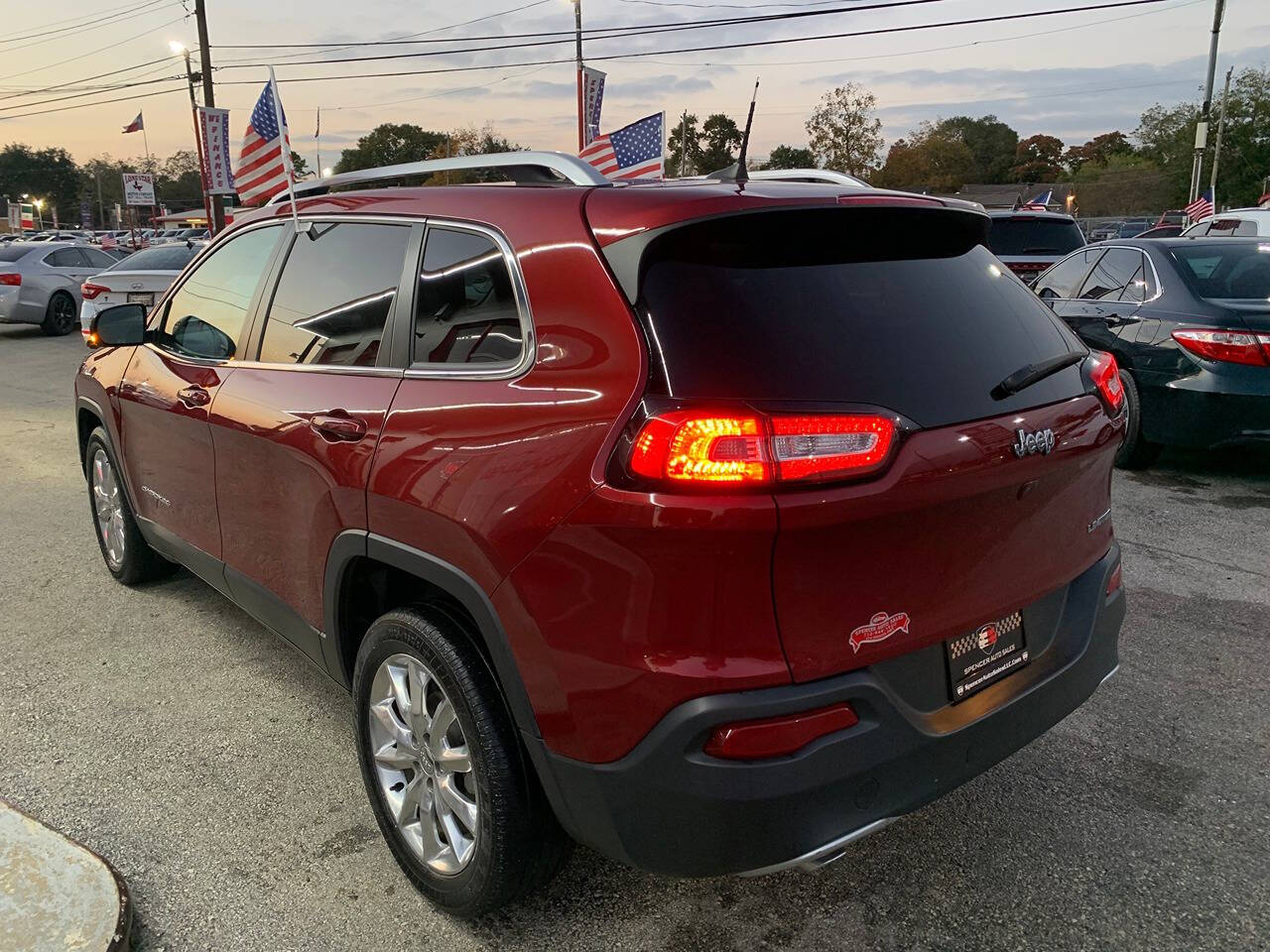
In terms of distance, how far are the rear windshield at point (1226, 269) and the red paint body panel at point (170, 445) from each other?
5895mm

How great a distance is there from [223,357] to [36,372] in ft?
39.2

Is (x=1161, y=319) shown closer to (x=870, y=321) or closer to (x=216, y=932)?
(x=870, y=321)

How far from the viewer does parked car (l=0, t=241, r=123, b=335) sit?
17562mm

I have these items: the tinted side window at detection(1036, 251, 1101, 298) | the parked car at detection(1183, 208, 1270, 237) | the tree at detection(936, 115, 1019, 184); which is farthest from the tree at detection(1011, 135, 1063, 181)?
the tinted side window at detection(1036, 251, 1101, 298)

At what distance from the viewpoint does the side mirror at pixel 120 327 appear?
155 inches

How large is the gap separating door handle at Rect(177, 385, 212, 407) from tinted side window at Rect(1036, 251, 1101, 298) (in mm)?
6409

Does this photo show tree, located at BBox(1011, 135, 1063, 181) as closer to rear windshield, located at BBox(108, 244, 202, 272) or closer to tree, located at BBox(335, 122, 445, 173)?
tree, located at BBox(335, 122, 445, 173)

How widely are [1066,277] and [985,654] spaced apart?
651 cm

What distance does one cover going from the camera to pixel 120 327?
12.9 ft

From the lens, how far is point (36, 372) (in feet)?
43.5

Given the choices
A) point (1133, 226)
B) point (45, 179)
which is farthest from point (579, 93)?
point (45, 179)

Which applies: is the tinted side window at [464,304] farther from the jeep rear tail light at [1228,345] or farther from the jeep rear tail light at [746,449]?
the jeep rear tail light at [1228,345]

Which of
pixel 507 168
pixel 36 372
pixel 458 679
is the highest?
pixel 507 168

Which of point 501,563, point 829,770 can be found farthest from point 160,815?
point 829,770
